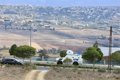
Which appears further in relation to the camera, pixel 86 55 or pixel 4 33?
pixel 4 33

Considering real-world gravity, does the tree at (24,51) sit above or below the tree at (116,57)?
above

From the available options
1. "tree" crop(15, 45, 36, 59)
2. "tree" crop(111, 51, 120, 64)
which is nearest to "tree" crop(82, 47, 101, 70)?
"tree" crop(111, 51, 120, 64)

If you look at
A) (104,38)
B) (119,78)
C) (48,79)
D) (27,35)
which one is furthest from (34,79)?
(27,35)

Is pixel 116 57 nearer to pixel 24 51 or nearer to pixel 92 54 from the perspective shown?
pixel 92 54

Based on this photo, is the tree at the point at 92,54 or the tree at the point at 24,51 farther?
the tree at the point at 24,51

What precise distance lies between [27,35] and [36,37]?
3883 millimetres

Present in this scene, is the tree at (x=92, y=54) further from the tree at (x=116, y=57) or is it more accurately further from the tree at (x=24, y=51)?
the tree at (x=24, y=51)

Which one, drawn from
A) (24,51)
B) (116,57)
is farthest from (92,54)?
(24,51)

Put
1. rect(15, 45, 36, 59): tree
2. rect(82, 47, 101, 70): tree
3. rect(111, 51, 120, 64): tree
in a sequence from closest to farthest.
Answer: rect(82, 47, 101, 70): tree
rect(15, 45, 36, 59): tree
rect(111, 51, 120, 64): tree

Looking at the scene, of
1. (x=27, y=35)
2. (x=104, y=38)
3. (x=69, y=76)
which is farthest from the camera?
(x=27, y=35)

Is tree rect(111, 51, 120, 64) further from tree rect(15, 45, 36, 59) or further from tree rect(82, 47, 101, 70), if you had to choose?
tree rect(15, 45, 36, 59)

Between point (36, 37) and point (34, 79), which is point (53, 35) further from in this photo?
point (34, 79)

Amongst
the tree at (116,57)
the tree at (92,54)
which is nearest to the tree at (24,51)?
the tree at (92,54)

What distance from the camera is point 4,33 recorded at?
19350 cm
